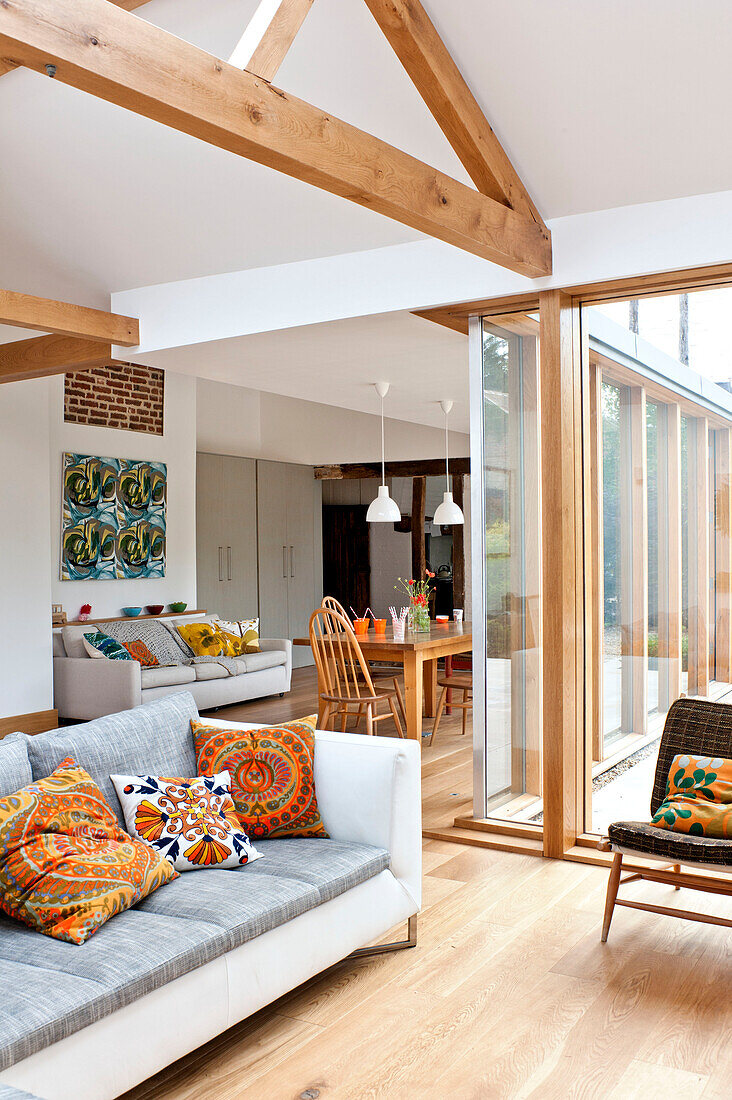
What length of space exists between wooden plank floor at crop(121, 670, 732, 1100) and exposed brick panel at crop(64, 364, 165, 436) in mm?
5396

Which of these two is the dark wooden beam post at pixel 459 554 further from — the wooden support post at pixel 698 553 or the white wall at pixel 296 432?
the wooden support post at pixel 698 553

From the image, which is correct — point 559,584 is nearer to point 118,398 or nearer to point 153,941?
point 153,941

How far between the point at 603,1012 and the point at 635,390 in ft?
8.05

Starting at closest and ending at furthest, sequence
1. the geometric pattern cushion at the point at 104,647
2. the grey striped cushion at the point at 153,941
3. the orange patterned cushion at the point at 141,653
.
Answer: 1. the grey striped cushion at the point at 153,941
2. the geometric pattern cushion at the point at 104,647
3. the orange patterned cushion at the point at 141,653

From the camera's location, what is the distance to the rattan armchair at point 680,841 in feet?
9.59

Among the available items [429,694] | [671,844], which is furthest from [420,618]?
[671,844]

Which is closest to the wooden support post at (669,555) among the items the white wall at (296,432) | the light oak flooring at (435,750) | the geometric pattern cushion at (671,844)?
the geometric pattern cushion at (671,844)

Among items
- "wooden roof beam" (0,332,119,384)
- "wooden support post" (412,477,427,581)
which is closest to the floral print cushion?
"wooden roof beam" (0,332,119,384)

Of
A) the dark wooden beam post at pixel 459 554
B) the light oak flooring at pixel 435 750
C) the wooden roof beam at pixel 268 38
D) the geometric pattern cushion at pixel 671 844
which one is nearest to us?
the wooden roof beam at pixel 268 38

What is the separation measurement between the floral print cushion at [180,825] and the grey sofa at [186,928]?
0.15 feet

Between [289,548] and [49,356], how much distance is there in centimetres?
560

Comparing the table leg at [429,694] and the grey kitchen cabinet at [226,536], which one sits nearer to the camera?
the table leg at [429,694]

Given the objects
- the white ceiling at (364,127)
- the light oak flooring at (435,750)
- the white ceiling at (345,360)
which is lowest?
the light oak flooring at (435,750)

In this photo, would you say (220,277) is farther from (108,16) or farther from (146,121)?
(108,16)
